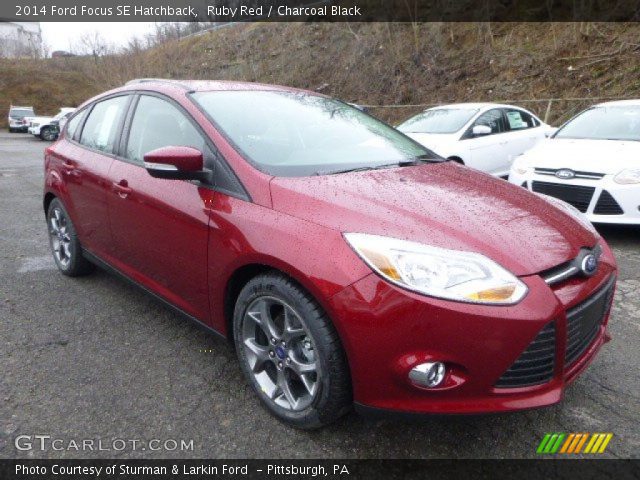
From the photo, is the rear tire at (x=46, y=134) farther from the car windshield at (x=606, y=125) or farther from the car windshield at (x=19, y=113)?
the car windshield at (x=606, y=125)

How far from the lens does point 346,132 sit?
2992 millimetres

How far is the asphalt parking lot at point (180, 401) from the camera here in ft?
6.90

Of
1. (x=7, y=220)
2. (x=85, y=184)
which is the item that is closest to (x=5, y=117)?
(x=7, y=220)

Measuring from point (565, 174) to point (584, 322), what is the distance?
3335 mm

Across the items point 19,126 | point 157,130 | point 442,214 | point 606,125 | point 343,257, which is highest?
point 606,125

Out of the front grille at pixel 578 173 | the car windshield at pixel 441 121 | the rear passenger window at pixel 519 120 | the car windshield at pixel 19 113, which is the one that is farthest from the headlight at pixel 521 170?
the car windshield at pixel 19 113

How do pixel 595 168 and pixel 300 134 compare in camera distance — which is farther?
pixel 595 168

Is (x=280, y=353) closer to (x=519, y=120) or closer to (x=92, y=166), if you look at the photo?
(x=92, y=166)

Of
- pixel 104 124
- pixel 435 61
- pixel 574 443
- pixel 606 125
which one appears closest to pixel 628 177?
pixel 606 125

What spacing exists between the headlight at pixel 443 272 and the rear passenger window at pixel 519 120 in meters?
6.98

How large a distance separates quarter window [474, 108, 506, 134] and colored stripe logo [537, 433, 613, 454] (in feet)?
19.4

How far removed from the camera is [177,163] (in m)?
2.31

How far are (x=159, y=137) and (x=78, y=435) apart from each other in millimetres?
1661

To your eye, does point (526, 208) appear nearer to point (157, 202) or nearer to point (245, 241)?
point (245, 241)
